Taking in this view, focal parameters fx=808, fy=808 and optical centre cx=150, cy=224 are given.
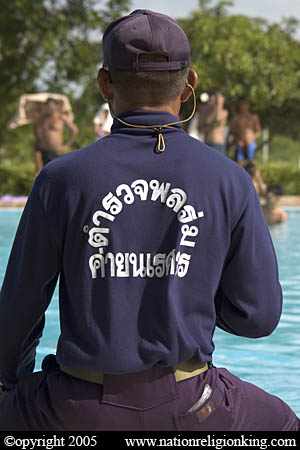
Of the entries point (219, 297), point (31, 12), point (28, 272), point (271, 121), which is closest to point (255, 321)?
point (219, 297)

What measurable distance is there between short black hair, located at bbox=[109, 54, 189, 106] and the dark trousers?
2.18 feet

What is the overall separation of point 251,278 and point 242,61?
79.8 feet

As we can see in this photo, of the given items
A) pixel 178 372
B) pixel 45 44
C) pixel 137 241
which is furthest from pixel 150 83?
pixel 45 44

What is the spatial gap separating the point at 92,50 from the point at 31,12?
96.3 inches

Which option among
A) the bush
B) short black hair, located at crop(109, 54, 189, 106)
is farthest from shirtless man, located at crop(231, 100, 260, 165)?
short black hair, located at crop(109, 54, 189, 106)

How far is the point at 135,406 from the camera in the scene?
6.19 ft

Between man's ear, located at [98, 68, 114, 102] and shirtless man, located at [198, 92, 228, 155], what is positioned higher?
man's ear, located at [98, 68, 114, 102]

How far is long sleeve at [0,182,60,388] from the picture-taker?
76.4 inches

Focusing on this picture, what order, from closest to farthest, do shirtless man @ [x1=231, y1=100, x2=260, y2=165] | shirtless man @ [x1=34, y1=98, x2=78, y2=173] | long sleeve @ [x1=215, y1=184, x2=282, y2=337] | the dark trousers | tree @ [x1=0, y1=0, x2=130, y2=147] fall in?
1. the dark trousers
2. long sleeve @ [x1=215, y1=184, x2=282, y2=337]
3. shirtless man @ [x1=231, y1=100, x2=260, y2=165]
4. shirtless man @ [x1=34, y1=98, x2=78, y2=173]
5. tree @ [x1=0, y1=0, x2=130, y2=147]

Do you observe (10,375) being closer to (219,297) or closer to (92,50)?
(219,297)

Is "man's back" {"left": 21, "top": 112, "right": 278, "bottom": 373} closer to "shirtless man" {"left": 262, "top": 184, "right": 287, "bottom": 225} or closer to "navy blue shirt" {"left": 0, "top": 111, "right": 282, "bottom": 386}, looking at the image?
"navy blue shirt" {"left": 0, "top": 111, "right": 282, "bottom": 386}

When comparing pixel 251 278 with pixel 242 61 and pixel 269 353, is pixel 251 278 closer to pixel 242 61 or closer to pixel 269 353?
pixel 269 353

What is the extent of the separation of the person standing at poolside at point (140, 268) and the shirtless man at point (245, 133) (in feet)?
44.0

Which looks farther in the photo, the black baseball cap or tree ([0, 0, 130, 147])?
tree ([0, 0, 130, 147])
